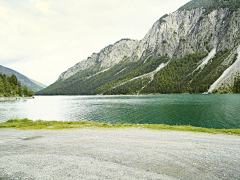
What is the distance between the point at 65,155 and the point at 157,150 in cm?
619

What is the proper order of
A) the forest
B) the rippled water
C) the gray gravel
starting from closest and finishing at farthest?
the gray gravel < the rippled water < the forest

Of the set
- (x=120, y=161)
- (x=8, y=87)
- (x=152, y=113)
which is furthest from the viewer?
(x=8, y=87)

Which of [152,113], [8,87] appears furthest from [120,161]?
[8,87]

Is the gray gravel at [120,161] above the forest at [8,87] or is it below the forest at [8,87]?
below

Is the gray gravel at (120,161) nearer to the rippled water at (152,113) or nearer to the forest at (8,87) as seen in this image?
the rippled water at (152,113)

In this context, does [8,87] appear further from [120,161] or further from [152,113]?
[120,161]

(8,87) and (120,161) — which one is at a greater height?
(8,87)

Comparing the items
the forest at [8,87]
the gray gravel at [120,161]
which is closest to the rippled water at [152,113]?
the gray gravel at [120,161]

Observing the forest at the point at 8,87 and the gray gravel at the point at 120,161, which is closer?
the gray gravel at the point at 120,161

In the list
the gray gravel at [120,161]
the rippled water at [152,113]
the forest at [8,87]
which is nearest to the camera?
the gray gravel at [120,161]

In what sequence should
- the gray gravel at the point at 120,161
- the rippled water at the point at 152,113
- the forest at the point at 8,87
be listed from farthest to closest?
1. the forest at the point at 8,87
2. the rippled water at the point at 152,113
3. the gray gravel at the point at 120,161

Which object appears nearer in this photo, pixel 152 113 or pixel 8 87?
pixel 152 113

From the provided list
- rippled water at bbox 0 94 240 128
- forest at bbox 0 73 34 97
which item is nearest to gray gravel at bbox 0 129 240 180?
rippled water at bbox 0 94 240 128

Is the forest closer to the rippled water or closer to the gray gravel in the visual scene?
the rippled water
